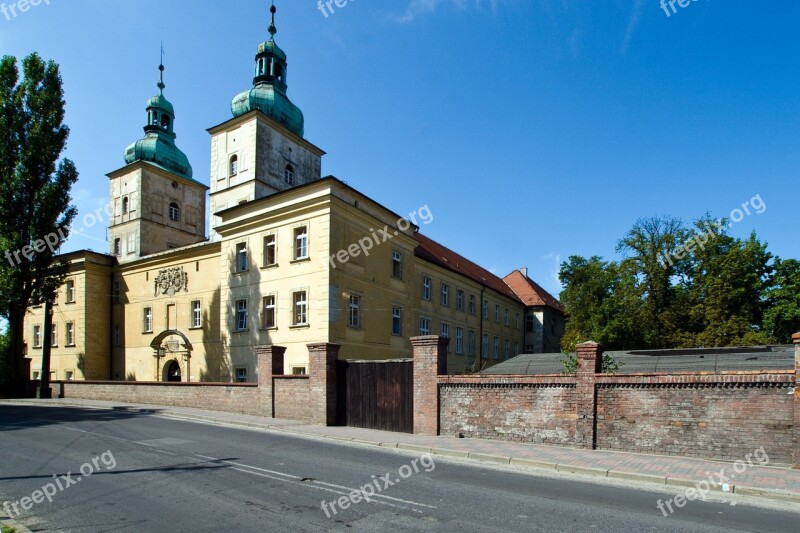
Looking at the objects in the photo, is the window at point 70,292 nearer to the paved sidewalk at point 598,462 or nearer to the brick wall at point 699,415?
the paved sidewalk at point 598,462

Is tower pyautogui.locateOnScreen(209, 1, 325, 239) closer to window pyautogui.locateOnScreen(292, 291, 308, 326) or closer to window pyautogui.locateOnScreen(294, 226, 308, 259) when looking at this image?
window pyautogui.locateOnScreen(294, 226, 308, 259)

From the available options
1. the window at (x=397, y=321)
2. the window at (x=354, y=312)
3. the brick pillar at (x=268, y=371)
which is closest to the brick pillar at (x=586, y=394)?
the brick pillar at (x=268, y=371)

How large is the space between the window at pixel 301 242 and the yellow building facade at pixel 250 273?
0.33ft

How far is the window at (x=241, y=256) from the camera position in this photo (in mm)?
28109

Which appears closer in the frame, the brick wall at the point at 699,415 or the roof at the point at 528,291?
the brick wall at the point at 699,415

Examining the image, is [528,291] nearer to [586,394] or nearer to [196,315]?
[196,315]

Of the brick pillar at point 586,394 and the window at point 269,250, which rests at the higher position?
the window at point 269,250

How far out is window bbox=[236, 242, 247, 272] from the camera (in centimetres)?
2811

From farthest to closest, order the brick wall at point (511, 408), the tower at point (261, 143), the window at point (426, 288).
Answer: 1. the window at point (426, 288)
2. the tower at point (261, 143)
3. the brick wall at point (511, 408)

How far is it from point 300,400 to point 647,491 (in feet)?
41.4

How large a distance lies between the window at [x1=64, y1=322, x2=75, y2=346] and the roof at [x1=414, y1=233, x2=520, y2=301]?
2490 cm

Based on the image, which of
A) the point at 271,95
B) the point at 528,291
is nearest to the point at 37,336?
the point at 271,95

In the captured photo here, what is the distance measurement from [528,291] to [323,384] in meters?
43.3

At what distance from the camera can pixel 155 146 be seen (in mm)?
40938
